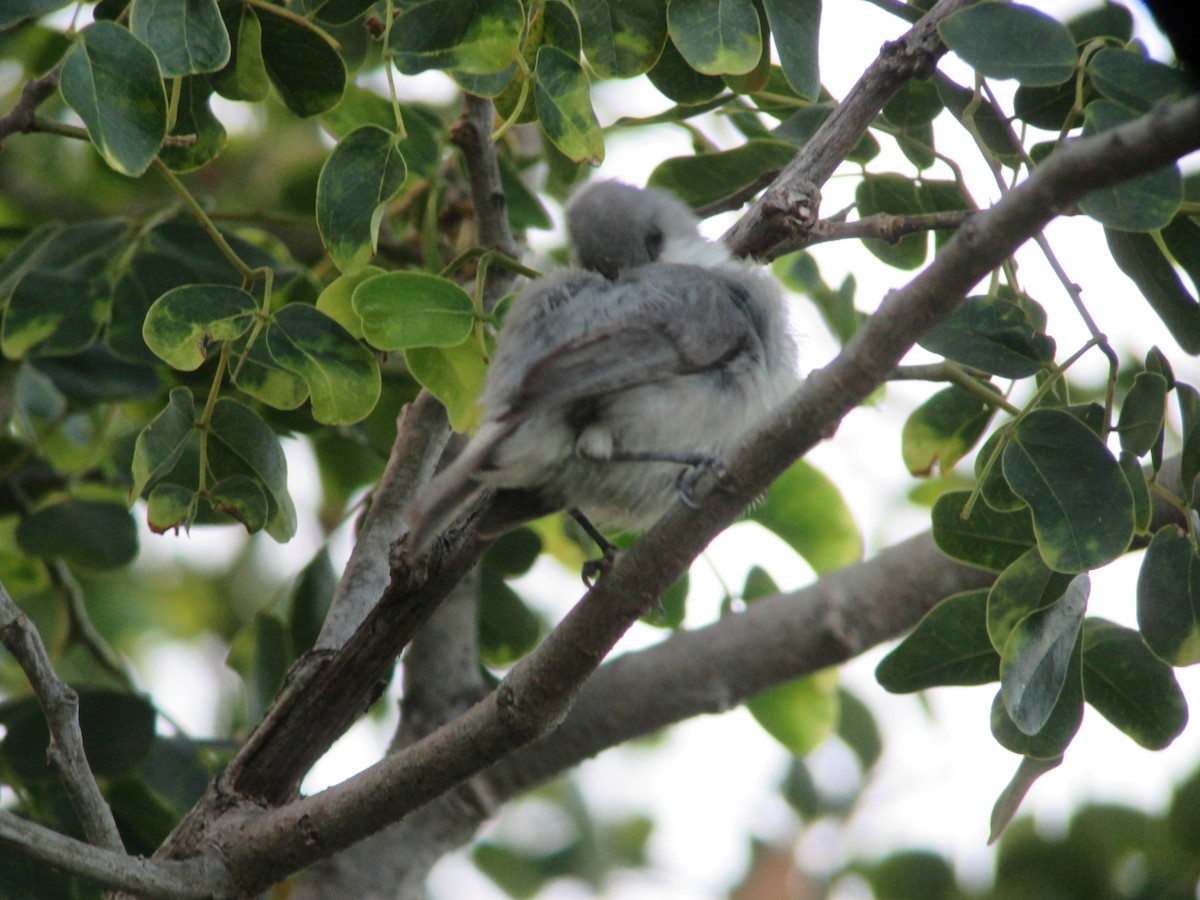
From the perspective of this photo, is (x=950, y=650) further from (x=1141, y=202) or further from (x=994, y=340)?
(x=1141, y=202)

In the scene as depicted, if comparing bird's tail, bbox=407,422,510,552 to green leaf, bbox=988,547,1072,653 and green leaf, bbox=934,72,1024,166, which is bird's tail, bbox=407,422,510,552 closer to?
green leaf, bbox=988,547,1072,653

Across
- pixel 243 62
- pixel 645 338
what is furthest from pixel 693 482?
pixel 243 62

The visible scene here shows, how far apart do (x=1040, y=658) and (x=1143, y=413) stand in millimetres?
428

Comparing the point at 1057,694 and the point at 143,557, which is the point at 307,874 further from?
the point at 143,557

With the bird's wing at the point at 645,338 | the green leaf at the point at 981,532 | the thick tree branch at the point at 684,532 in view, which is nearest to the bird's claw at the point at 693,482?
the thick tree branch at the point at 684,532

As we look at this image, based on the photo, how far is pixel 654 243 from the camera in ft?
9.93

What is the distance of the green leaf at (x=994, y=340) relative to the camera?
86.7 inches

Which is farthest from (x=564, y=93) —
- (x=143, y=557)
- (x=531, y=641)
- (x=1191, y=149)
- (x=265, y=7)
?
(x=143, y=557)

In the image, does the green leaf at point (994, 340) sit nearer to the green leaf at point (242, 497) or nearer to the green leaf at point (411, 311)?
the green leaf at point (411, 311)

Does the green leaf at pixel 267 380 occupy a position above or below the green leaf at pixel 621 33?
below

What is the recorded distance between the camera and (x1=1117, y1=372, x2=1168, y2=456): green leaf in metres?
2.03

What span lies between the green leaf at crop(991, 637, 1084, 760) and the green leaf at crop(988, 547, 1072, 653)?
0.09 meters

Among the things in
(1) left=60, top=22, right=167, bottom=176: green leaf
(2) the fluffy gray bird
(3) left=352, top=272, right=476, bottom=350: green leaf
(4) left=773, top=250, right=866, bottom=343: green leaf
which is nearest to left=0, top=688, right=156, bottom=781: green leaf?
(2) the fluffy gray bird

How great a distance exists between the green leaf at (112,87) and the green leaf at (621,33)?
76 cm
